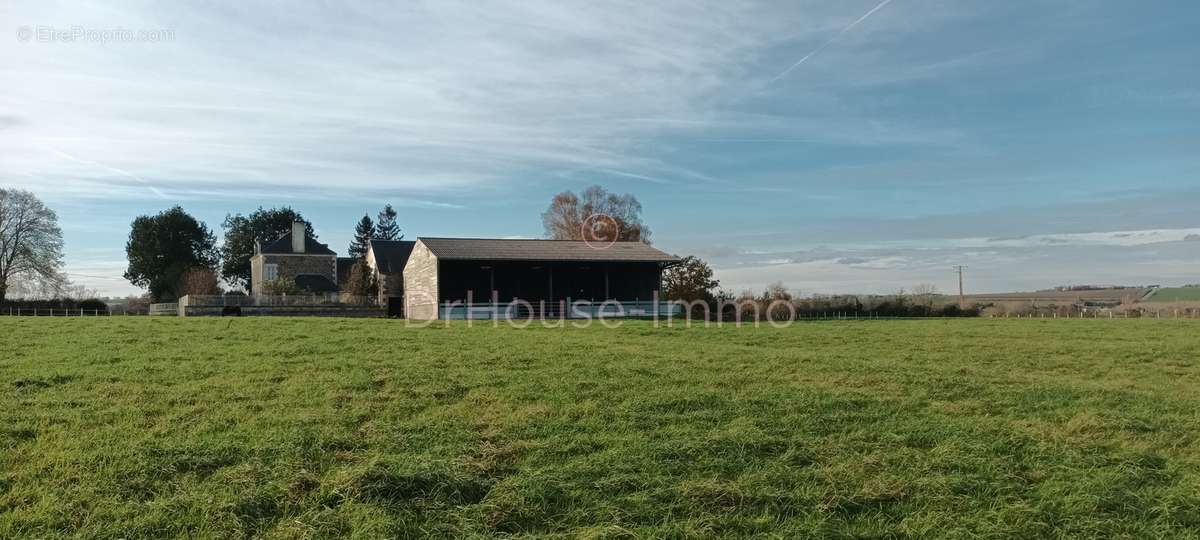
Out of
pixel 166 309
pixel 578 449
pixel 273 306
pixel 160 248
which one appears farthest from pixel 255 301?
pixel 578 449

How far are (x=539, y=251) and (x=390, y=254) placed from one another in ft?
53.0

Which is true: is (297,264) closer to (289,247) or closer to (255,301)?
(289,247)

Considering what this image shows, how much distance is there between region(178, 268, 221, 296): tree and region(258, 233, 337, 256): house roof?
3.76 metres

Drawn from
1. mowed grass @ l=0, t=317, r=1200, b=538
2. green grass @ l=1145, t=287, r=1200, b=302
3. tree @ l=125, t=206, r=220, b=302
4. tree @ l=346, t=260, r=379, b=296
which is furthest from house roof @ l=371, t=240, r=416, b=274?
green grass @ l=1145, t=287, r=1200, b=302

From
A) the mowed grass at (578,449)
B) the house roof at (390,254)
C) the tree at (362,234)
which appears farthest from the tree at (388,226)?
the mowed grass at (578,449)

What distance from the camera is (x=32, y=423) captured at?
19.4 ft

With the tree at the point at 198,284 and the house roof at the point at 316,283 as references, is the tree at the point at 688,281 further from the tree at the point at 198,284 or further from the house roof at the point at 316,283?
the tree at the point at 198,284

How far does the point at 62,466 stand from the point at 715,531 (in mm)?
Answer: 4530

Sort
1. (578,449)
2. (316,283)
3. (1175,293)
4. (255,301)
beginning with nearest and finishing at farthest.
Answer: (578,449), (255,301), (1175,293), (316,283)

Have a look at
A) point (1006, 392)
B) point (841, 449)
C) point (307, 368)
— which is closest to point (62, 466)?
point (307, 368)

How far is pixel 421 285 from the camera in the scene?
3000 centimetres

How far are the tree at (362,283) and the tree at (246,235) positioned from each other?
21705 mm

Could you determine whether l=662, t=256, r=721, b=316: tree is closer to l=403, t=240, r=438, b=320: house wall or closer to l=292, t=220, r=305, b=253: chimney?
l=403, t=240, r=438, b=320: house wall

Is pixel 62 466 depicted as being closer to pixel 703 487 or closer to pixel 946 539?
pixel 703 487
